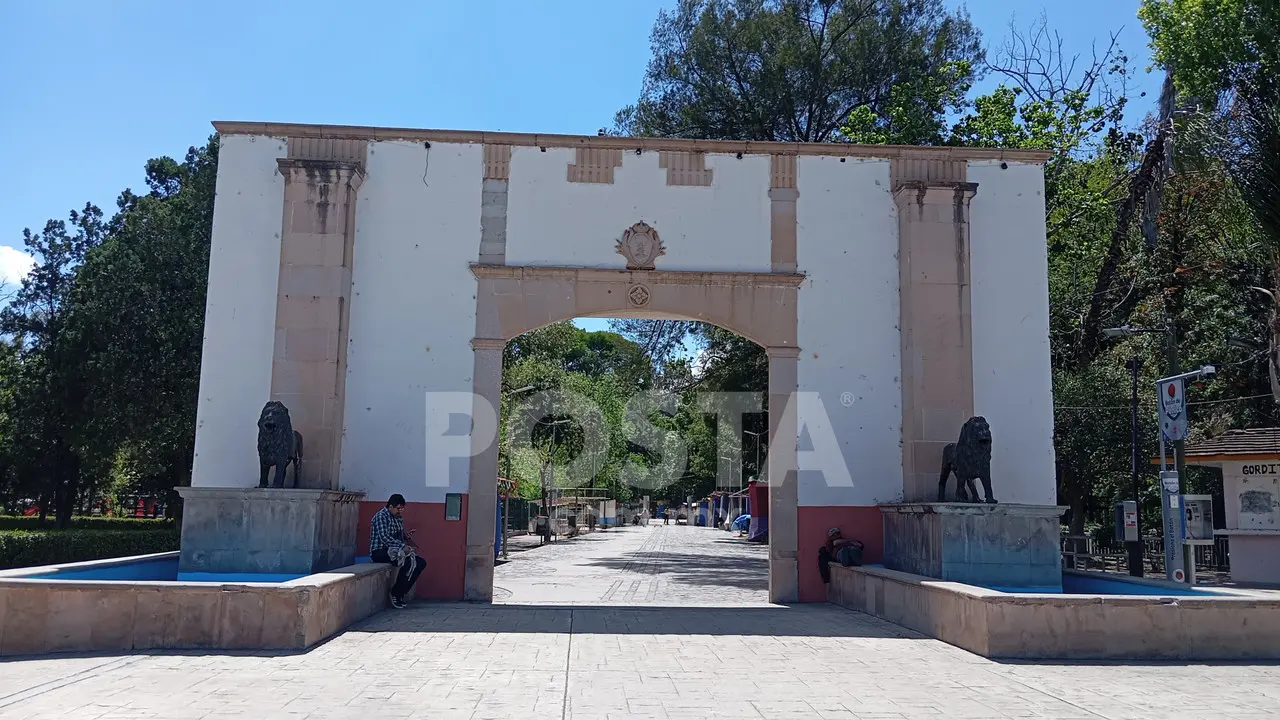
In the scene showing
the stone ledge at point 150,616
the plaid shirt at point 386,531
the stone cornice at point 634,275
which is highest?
the stone cornice at point 634,275

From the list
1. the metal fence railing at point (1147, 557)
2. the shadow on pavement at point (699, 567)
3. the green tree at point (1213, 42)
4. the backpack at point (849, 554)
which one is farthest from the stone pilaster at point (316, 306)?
the metal fence railing at point (1147, 557)

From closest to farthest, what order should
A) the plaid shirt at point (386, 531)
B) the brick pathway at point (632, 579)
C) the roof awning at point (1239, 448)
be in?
1. the plaid shirt at point (386, 531)
2. the brick pathway at point (632, 579)
3. the roof awning at point (1239, 448)

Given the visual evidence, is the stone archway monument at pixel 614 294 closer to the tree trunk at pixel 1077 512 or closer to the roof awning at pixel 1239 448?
the roof awning at pixel 1239 448

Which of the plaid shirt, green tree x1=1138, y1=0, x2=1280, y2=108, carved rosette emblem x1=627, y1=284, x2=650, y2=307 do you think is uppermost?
green tree x1=1138, y1=0, x2=1280, y2=108

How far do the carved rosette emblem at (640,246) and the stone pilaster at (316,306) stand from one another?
3.83m

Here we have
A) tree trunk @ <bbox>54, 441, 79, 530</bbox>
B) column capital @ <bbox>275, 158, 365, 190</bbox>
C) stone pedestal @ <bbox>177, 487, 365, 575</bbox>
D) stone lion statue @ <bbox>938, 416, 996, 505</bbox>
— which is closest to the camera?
stone pedestal @ <bbox>177, 487, 365, 575</bbox>

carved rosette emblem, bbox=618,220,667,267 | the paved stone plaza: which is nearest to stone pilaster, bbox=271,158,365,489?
the paved stone plaza

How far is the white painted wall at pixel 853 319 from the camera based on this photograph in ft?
47.6

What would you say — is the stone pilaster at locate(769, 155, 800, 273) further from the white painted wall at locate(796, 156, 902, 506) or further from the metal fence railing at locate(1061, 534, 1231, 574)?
the metal fence railing at locate(1061, 534, 1231, 574)

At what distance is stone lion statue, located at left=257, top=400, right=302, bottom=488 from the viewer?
41.3 ft

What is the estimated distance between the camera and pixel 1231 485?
21.1 m

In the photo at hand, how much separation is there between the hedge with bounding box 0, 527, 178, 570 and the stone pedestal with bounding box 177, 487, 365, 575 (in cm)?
919

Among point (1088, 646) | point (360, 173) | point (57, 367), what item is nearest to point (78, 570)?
point (360, 173)

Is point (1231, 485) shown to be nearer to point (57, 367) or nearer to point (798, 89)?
point (798, 89)
